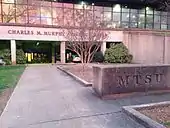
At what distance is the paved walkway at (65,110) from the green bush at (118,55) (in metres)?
18.3

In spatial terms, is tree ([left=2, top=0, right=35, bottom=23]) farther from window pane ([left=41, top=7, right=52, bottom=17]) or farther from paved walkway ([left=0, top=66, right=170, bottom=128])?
paved walkway ([left=0, top=66, right=170, bottom=128])

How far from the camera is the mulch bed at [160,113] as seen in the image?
576cm

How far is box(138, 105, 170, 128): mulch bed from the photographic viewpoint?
576 centimetres

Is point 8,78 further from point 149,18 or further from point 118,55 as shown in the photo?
point 149,18

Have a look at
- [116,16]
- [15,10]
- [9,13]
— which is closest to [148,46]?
[116,16]

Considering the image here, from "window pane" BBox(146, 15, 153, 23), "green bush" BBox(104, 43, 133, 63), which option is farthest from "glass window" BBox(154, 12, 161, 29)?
"green bush" BBox(104, 43, 133, 63)

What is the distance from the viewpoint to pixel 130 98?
8.56 m

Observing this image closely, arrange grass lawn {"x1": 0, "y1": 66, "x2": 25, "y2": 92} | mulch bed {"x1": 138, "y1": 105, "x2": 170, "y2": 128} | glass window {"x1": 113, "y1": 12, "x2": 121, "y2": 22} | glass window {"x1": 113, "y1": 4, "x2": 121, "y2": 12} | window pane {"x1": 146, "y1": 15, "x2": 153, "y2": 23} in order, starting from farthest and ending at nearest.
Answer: window pane {"x1": 146, "y1": 15, "x2": 153, "y2": 23} < glass window {"x1": 113, "y1": 4, "x2": 121, "y2": 12} < glass window {"x1": 113, "y1": 12, "x2": 121, "y2": 22} < grass lawn {"x1": 0, "y1": 66, "x2": 25, "y2": 92} < mulch bed {"x1": 138, "y1": 105, "x2": 170, "y2": 128}

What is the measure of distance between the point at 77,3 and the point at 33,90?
994 inches

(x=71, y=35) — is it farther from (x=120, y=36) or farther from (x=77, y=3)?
(x=77, y=3)

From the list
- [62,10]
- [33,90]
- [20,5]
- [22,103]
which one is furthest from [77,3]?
[22,103]

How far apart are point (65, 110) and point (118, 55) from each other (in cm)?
2118

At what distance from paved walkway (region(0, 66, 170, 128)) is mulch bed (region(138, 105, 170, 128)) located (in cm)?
57

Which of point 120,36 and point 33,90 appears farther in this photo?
point 120,36
